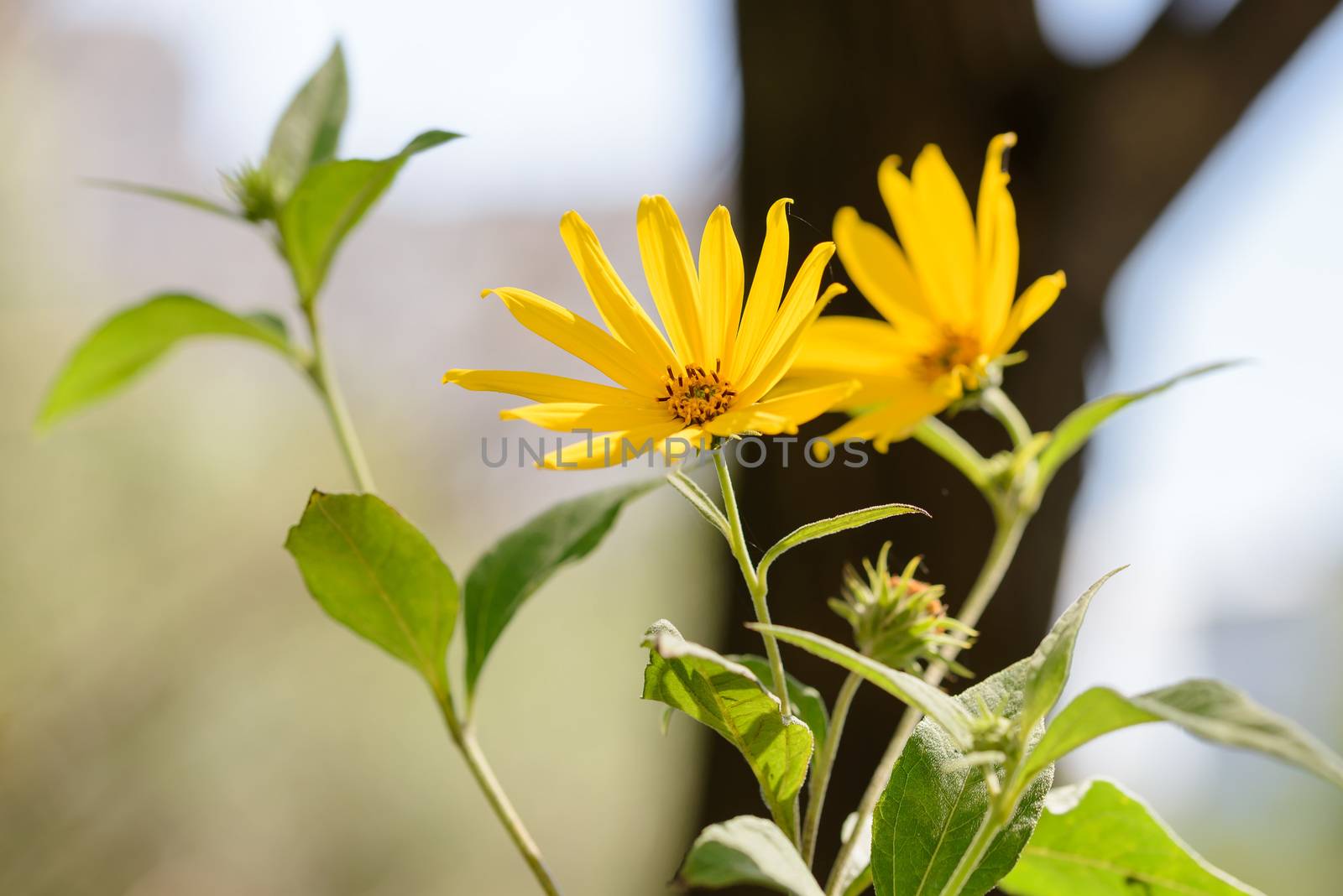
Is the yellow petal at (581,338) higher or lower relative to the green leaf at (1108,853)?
higher

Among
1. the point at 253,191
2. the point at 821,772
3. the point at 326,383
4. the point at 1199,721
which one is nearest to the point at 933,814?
the point at 821,772

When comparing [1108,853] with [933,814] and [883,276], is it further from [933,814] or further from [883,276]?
[883,276]

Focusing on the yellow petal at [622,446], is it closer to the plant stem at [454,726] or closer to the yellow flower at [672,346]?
the yellow flower at [672,346]

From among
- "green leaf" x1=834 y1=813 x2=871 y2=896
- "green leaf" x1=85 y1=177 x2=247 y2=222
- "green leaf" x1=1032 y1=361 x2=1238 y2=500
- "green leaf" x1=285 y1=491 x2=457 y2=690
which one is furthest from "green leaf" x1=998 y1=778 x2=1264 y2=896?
"green leaf" x1=85 y1=177 x2=247 y2=222

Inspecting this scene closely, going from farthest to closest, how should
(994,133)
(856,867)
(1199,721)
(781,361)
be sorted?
(994,133) → (856,867) → (781,361) → (1199,721)

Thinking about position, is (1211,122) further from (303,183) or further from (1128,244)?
(303,183)

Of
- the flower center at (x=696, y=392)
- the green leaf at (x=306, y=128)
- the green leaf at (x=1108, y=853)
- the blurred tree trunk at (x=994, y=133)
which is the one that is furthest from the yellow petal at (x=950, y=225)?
the blurred tree trunk at (x=994, y=133)

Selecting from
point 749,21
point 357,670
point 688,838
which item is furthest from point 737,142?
point 357,670
